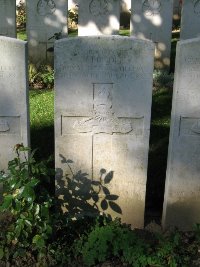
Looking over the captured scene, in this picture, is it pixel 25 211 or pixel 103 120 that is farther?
pixel 103 120

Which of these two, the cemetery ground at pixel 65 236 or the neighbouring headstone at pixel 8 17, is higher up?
the neighbouring headstone at pixel 8 17

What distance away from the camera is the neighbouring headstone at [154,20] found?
9039 mm

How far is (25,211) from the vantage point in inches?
131

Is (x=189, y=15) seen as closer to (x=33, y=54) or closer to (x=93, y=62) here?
(x=33, y=54)

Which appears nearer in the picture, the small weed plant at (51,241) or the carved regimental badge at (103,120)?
the small weed plant at (51,241)

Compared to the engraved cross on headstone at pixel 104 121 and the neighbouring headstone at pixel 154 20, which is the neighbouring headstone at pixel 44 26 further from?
the engraved cross on headstone at pixel 104 121

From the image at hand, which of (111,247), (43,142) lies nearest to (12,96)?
(111,247)

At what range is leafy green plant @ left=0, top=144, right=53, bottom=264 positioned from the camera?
10.6 ft

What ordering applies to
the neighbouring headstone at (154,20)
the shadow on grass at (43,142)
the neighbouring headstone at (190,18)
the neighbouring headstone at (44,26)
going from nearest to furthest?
the shadow on grass at (43,142), the neighbouring headstone at (44,26), the neighbouring headstone at (154,20), the neighbouring headstone at (190,18)

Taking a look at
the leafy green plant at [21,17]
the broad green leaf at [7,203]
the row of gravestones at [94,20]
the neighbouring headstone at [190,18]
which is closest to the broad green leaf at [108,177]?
the broad green leaf at [7,203]

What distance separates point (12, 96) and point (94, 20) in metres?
5.78

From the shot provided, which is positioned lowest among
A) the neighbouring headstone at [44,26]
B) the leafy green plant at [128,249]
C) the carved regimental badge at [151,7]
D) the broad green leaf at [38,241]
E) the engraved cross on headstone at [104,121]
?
the leafy green plant at [128,249]

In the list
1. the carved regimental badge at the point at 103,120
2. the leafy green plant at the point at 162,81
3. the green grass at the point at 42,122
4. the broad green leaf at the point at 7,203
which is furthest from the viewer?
the leafy green plant at the point at 162,81

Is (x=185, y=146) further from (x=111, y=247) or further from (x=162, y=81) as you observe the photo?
(x=162, y=81)
